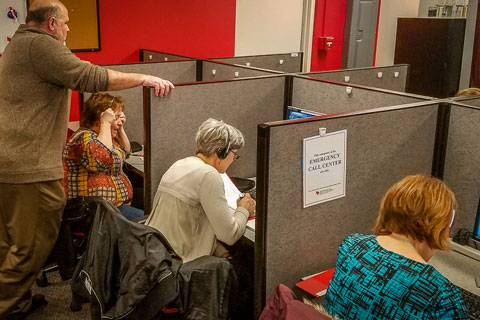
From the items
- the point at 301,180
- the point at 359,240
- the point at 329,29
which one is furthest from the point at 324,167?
the point at 329,29

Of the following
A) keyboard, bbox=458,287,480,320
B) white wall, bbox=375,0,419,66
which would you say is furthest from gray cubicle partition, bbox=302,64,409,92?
white wall, bbox=375,0,419,66

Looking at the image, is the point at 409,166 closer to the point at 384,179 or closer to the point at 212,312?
the point at 384,179

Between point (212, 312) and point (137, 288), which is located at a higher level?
point (137, 288)

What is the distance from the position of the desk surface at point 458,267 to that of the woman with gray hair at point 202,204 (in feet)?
2.28

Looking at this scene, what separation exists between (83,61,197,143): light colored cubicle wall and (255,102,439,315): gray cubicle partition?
160cm

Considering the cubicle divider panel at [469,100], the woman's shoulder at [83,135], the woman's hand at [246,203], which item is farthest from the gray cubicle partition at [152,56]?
the cubicle divider panel at [469,100]

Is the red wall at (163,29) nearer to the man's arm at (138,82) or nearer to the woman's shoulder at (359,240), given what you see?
the man's arm at (138,82)

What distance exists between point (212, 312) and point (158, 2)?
10.6 feet

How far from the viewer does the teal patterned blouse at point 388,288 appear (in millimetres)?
1221

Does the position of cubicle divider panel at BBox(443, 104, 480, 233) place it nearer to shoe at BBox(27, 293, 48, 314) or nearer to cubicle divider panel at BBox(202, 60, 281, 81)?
cubicle divider panel at BBox(202, 60, 281, 81)

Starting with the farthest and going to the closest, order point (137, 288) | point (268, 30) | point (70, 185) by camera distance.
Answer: point (268, 30) < point (70, 185) < point (137, 288)

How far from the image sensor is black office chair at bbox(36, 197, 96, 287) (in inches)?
92.8

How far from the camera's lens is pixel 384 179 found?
6.22 ft

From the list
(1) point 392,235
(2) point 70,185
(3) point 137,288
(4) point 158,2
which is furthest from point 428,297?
(4) point 158,2
